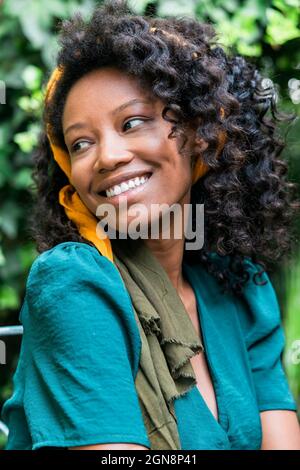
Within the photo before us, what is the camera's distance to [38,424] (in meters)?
1.42

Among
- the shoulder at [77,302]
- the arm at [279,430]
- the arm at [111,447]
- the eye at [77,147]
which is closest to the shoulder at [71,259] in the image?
the shoulder at [77,302]

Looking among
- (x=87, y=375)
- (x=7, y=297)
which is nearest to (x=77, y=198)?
(x=87, y=375)

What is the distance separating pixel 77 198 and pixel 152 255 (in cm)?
23

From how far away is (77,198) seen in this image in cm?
177

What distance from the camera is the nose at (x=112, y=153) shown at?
5.20 ft

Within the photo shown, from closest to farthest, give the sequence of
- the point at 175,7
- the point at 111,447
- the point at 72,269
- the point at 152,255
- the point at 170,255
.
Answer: the point at 111,447 → the point at 72,269 → the point at 152,255 → the point at 170,255 → the point at 175,7

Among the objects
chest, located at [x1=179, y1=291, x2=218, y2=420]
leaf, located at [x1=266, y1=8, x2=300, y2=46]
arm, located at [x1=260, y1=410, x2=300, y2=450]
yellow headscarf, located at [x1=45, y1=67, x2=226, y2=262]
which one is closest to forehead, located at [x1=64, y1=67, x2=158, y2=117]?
yellow headscarf, located at [x1=45, y1=67, x2=226, y2=262]

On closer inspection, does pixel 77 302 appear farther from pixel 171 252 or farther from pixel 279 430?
pixel 279 430

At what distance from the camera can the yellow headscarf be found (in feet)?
5.43

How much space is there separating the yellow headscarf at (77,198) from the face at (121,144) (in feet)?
0.20

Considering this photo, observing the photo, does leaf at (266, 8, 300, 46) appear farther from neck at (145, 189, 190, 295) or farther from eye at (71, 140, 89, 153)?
eye at (71, 140, 89, 153)

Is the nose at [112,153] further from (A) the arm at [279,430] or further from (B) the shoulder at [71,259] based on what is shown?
(A) the arm at [279,430]

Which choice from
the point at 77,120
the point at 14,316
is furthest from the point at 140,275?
the point at 14,316
